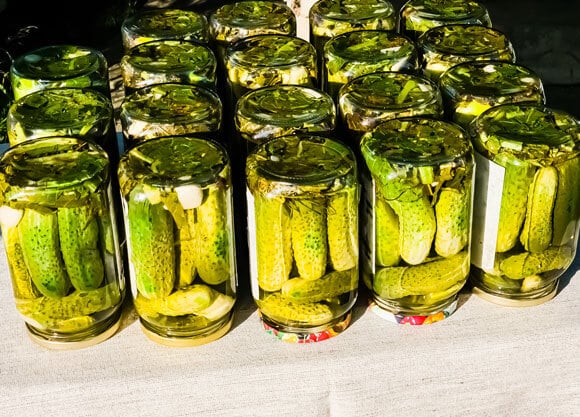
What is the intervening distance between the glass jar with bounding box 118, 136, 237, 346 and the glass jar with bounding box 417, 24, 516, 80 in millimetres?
427

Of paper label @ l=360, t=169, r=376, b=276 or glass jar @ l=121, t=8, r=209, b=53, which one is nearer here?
paper label @ l=360, t=169, r=376, b=276

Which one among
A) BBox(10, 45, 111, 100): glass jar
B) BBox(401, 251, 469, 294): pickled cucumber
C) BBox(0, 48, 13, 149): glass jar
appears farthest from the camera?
BBox(0, 48, 13, 149): glass jar

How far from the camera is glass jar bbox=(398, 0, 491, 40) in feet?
4.93

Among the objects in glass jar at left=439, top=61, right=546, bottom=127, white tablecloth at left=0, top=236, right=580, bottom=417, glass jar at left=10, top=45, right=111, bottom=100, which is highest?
glass jar at left=10, top=45, right=111, bottom=100

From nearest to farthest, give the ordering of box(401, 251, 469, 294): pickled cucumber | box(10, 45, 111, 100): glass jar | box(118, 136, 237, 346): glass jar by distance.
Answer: box(118, 136, 237, 346): glass jar
box(401, 251, 469, 294): pickled cucumber
box(10, 45, 111, 100): glass jar

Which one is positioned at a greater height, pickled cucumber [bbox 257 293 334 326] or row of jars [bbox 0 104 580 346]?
row of jars [bbox 0 104 580 346]

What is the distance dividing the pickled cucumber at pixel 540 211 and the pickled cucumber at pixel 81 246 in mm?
567

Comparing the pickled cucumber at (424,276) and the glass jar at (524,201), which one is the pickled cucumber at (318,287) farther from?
the glass jar at (524,201)

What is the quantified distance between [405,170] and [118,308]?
45 centimetres

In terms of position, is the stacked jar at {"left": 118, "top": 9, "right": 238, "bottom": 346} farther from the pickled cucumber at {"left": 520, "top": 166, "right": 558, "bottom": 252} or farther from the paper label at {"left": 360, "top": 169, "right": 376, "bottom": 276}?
the pickled cucumber at {"left": 520, "top": 166, "right": 558, "bottom": 252}

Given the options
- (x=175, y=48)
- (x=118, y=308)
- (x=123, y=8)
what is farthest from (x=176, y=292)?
(x=123, y=8)

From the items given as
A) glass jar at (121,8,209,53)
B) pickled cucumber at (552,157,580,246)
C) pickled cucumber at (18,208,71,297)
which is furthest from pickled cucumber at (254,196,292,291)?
glass jar at (121,8,209,53)

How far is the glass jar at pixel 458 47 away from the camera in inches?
53.2

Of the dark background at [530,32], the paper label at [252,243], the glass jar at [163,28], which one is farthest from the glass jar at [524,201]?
the dark background at [530,32]
